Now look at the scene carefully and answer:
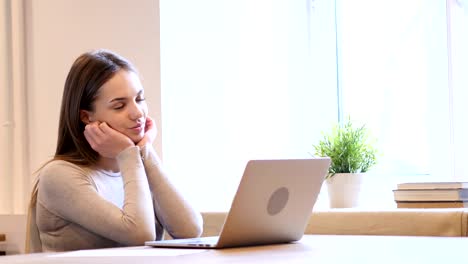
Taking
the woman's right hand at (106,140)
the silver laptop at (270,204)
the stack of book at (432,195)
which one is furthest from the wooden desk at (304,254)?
the stack of book at (432,195)

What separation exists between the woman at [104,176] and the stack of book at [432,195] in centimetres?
85

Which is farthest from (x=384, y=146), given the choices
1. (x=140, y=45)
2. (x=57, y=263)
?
(x=57, y=263)

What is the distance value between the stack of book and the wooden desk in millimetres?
1081

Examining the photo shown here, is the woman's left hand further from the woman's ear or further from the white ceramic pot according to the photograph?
the white ceramic pot

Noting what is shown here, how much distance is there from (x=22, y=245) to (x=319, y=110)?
1.44 m

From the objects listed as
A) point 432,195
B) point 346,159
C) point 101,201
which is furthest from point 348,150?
point 101,201

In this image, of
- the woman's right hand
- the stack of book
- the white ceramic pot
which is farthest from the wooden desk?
the white ceramic pot

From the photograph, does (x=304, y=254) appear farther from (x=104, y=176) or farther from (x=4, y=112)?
(x=4, y=112)

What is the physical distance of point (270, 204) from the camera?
63.8 inches

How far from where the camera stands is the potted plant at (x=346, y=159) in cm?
310

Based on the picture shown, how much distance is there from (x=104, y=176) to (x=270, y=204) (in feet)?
2.21

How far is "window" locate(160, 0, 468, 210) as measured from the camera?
3229mm

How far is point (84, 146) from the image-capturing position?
2188mm

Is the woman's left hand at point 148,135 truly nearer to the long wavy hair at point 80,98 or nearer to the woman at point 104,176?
the woman at point 104,176
